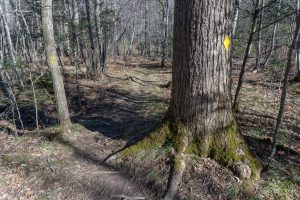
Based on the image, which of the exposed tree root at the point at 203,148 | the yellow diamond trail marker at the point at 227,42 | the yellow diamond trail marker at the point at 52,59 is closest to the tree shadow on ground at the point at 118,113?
the exposed tree root at the point at 203,148

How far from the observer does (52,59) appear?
5.74m

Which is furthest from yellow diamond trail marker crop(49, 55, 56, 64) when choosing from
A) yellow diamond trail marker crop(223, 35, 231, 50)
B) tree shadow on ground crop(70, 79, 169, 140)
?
yellow diamond trail marker crop(223, 35, 231, 50)

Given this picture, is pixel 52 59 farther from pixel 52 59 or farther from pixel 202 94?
pixel 202 94

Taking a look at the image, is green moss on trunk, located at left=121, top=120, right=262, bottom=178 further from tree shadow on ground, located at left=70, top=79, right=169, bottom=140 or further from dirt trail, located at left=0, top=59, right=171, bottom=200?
tree shadow on ground, located at left=70, top=79, right=169, bottom=140

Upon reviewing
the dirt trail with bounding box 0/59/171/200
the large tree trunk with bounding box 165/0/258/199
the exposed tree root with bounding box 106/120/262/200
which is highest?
→ the large tree trunk with bounding box 165/0/258/199

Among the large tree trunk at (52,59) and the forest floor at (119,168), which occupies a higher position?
the large tree trunk at (52,59)

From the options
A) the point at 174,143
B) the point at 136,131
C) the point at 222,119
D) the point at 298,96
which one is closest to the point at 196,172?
the point at 174,143

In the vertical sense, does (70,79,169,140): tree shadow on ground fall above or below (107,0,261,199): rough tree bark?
below

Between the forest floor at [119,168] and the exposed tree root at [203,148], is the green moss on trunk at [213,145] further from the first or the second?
the forest floor at [119,168]

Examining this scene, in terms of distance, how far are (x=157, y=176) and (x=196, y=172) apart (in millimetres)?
602

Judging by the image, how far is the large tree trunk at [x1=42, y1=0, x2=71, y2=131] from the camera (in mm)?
5493

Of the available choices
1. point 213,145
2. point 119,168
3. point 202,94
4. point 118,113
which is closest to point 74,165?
point 119,168

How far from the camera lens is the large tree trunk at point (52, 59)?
5493 mm

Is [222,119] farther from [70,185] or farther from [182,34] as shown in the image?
[70,185]
